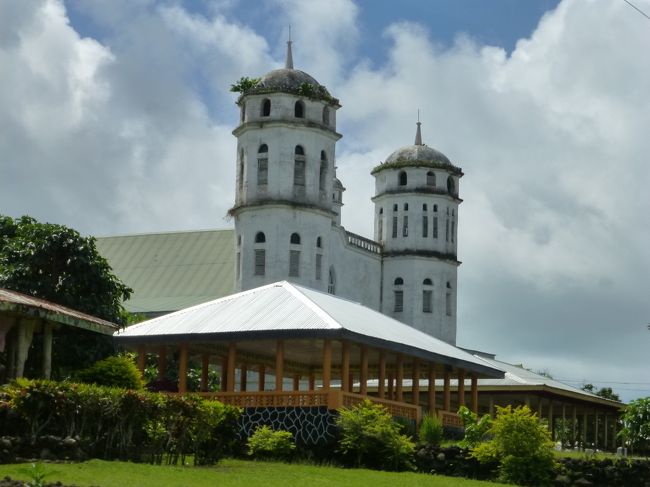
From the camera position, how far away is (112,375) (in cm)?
2781

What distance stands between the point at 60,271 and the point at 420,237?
133 feet

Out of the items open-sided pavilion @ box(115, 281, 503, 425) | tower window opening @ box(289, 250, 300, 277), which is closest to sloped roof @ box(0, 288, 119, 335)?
open-sided pavilion @ box(115, 281, 503, 425)

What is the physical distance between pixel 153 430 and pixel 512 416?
22.9 ft

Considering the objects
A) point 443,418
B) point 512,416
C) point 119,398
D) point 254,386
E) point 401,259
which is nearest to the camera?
point 119,398

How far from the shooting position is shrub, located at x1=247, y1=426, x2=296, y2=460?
27109mm

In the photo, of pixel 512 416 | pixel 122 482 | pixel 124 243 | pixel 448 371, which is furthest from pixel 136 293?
pixel 122 482

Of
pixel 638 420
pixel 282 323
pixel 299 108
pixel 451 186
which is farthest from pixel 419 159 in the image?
pixel 282 323

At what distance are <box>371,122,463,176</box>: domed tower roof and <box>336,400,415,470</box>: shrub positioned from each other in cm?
4694

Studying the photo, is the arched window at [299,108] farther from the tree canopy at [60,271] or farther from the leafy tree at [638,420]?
the tree canopy at [60,271]

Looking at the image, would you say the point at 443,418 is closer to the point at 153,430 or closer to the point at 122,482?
the point at 153,430

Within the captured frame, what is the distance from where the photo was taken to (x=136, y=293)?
7325cm

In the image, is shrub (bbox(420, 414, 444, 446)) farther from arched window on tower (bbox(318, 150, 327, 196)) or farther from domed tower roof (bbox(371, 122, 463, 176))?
domed tower roof (bbox(371, 122, 463, 176))

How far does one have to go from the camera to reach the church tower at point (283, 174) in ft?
198

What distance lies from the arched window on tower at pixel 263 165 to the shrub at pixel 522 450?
36.6 metres
